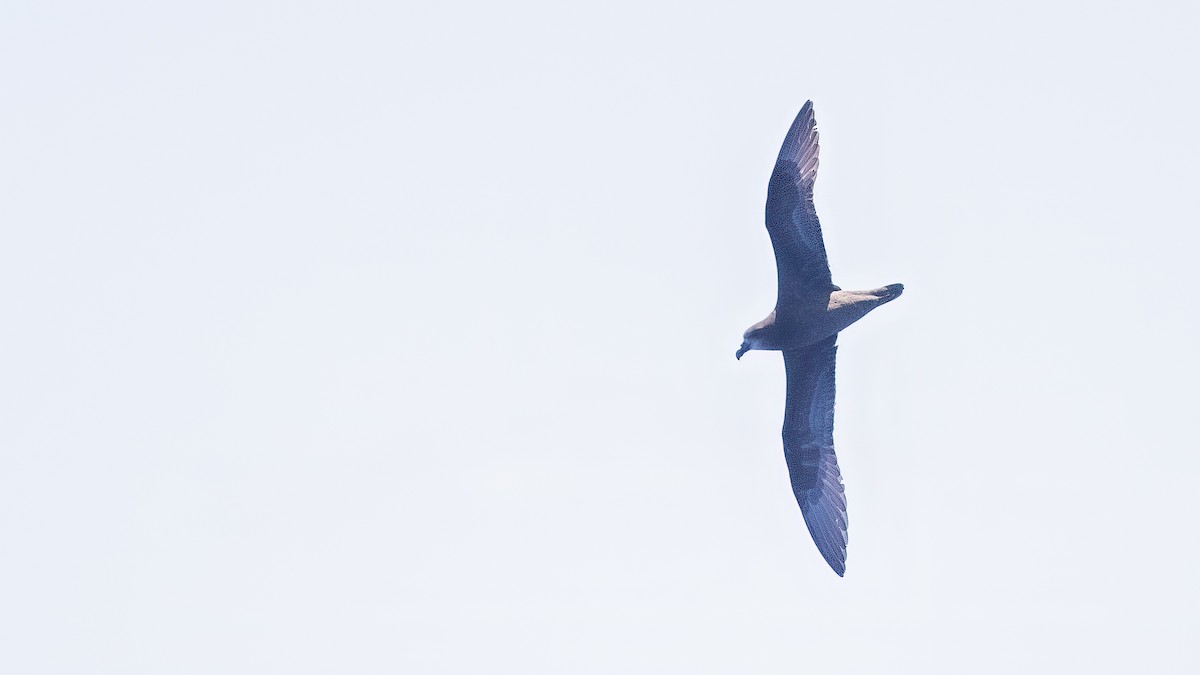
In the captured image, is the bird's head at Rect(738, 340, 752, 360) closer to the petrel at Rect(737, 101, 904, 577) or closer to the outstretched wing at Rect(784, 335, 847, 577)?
the petrel at Rect(737, 101, 904, 577)

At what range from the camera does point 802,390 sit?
2711cm

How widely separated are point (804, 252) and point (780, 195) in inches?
44.6

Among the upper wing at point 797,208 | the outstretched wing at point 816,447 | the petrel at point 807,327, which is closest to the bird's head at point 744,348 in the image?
the petrel at point 807,327

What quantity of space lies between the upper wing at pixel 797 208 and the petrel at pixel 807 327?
17 mm

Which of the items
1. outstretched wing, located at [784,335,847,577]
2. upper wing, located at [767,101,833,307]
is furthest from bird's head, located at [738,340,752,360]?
upper wing, located at [767,101,833,307]

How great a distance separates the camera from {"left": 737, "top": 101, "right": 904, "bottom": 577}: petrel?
81.7 ft

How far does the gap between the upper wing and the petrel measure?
0.06ft

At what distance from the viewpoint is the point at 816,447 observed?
27.5 meters

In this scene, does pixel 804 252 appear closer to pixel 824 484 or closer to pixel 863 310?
pixel 863 310

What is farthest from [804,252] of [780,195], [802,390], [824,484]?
[824,484]

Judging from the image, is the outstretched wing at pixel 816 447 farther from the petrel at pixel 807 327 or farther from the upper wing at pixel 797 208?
the upper wing at pixel 797 208

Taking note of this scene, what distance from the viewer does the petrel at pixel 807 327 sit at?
24906mm

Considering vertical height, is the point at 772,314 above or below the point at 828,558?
above

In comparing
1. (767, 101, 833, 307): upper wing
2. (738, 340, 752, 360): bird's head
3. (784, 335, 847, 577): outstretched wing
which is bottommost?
(784, 335, 847, 577): outstretched wing
